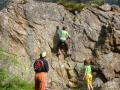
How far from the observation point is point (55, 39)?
103 ft

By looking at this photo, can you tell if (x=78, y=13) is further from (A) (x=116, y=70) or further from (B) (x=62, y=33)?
(A) (x=116, y=70)

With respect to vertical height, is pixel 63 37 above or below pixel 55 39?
above

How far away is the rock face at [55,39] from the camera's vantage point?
97.6 ft

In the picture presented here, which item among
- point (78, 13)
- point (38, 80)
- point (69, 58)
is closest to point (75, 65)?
point (69, 58)

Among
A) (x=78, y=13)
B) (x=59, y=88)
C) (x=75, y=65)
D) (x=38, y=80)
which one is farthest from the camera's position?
(x=78, y=13)

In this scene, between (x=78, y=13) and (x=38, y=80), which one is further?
(x=78, y=13)

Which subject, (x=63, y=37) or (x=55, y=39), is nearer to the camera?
(x=63, y=37)

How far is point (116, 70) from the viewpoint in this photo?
3028 centimetres

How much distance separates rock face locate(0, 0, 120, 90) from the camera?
2975 cm

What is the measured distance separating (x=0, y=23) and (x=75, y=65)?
670 cm

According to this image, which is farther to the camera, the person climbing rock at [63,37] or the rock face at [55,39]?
the person climbing rock at [63,37]

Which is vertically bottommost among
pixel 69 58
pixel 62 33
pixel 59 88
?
pixel 59 88

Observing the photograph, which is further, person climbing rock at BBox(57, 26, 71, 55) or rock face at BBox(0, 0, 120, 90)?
person climbing rock at BBox(57, 26, 71, 55)

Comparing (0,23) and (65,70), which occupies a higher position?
(0,23)
